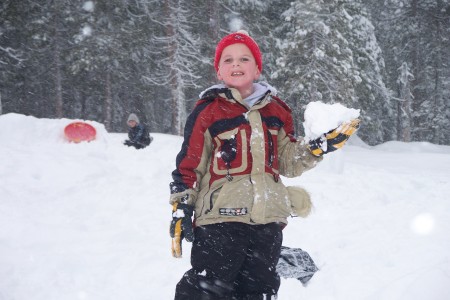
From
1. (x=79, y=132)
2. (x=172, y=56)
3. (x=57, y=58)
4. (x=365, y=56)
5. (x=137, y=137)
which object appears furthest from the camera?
(x=57, y=58)

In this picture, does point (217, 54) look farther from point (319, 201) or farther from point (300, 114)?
point (300, 114)

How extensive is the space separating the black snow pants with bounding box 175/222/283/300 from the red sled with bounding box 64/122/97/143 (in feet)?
34.3

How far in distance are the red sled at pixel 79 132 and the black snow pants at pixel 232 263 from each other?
412 inches

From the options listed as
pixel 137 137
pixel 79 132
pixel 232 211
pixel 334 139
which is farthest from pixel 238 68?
pixel 79 132

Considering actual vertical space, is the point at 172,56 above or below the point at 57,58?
above

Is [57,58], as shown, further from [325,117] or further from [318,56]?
[325,117]

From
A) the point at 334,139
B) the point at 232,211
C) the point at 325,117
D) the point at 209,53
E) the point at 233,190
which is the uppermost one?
the point at 325,117

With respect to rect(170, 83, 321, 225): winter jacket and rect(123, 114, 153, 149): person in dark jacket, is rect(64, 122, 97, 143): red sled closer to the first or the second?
rect(123, 114, 153, 149): person in dark jacket

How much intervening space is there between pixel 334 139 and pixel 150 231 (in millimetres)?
3966

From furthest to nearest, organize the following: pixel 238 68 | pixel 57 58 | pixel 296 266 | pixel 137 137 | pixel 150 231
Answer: pixel 57 58 < pixel 137 137 < pixel 150 231 < pixel 296 266 < pixel 238 68

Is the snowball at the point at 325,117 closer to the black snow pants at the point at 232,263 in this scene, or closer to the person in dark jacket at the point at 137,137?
the black snow pants at the point at 232,263

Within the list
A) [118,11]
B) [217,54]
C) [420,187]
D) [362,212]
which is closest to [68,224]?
[217,54]

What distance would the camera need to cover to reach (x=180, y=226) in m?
2.61

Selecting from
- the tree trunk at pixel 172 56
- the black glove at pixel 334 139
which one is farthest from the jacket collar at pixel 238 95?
the tree trunk at pixel 172 56
